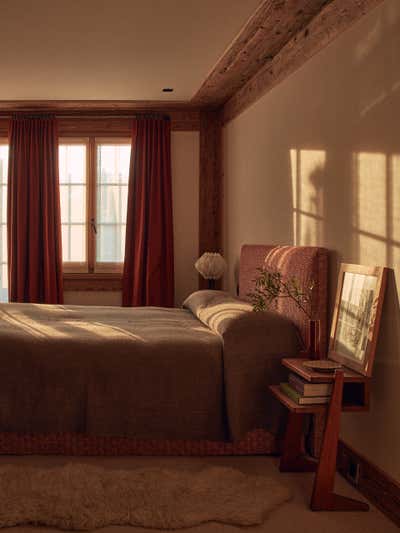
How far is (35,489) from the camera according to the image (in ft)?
9.36

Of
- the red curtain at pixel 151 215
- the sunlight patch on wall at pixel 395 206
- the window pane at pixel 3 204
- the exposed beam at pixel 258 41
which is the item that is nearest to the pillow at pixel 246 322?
the sunlight patch on wall at pixel 395 206

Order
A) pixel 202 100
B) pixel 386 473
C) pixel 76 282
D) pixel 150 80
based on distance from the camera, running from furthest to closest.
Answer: pixel 76 282, pixel 202 100, pixel 150 80, pixel 386 473

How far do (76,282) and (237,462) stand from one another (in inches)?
152

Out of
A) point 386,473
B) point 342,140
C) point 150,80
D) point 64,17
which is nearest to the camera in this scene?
point 386,473

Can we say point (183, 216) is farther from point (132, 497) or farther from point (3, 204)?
point (132, 497)

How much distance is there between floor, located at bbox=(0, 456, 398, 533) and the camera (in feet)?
8.43

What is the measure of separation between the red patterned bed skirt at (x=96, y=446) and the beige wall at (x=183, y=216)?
347 cm

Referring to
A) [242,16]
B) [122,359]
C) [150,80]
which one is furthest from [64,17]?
[122,359]

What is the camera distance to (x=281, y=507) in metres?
2.80

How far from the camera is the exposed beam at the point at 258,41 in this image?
3.75m

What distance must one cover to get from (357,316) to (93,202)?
14.3ft

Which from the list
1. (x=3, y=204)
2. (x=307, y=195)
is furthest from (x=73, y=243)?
(x=307, y=195)

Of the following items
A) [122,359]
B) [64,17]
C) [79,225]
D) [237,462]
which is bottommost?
[237,462]

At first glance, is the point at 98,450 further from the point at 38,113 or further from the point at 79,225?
the point at 38,113
